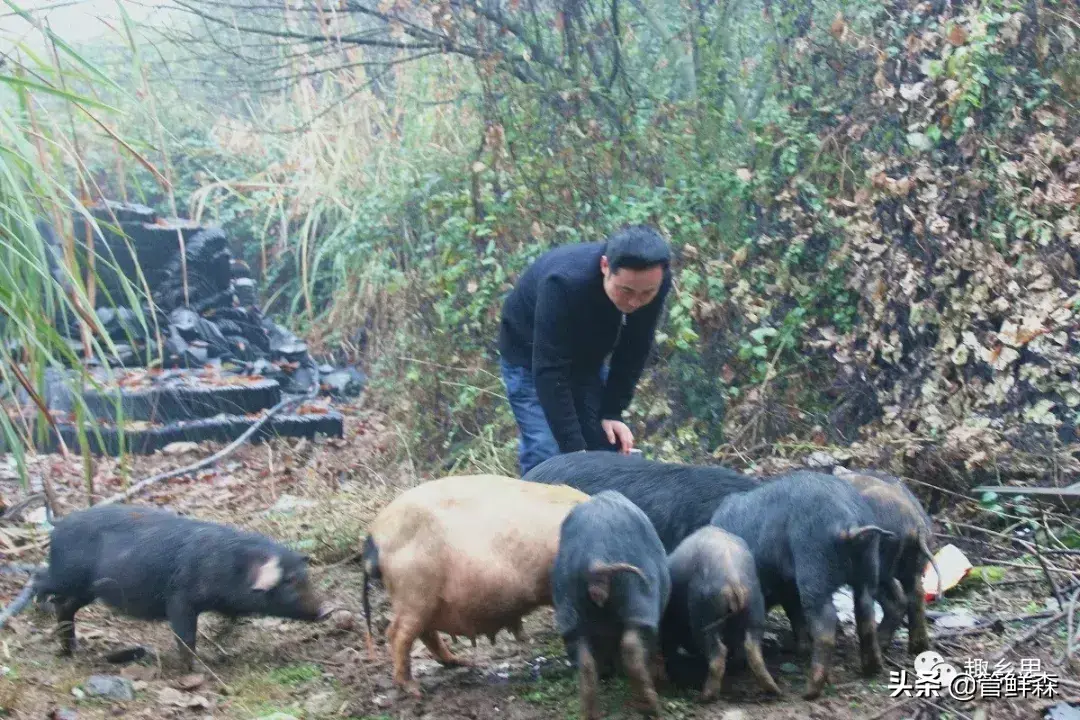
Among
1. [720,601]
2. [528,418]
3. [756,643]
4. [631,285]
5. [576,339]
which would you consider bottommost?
[756,643]

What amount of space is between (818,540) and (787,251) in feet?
13.3

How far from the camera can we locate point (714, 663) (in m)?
3.02

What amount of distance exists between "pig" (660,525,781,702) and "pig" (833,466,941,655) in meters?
0.46

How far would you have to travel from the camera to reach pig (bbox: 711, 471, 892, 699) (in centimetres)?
301

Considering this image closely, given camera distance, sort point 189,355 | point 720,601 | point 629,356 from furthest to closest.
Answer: point 189,355 → point 629,356 → point 720,601

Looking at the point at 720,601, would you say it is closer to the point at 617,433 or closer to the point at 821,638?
the point at 821,638

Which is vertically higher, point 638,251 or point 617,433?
point 638,251

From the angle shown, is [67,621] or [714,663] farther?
[67,621]

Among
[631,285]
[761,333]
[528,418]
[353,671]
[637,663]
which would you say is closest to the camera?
[637,663]

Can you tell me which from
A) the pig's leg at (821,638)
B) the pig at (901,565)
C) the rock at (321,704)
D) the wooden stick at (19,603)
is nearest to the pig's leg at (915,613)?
the pig at (901,565)

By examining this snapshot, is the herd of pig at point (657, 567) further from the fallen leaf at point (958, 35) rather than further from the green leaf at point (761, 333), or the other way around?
the fallen leaf at point (958, 35)

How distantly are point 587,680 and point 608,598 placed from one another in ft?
0.77

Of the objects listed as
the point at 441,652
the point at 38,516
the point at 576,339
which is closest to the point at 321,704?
the point at 441,652

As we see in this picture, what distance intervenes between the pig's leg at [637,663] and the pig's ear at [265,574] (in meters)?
1.45
